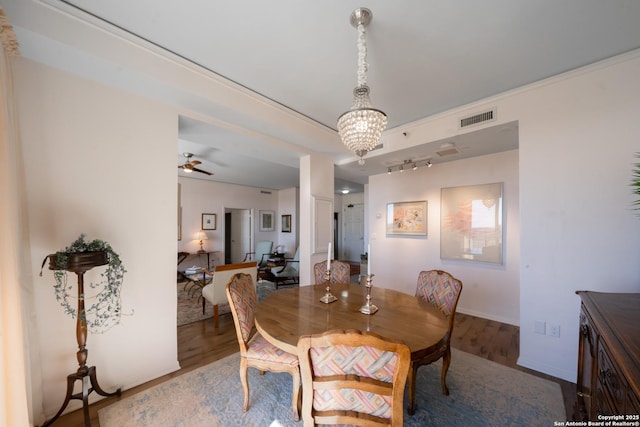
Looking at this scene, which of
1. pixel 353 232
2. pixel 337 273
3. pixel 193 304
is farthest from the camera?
pixel 353 232

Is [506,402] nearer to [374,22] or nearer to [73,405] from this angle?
[374,22]

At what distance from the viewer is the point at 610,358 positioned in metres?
1.01

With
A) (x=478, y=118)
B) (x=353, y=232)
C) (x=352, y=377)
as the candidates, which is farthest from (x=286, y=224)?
(x=352, y=377)

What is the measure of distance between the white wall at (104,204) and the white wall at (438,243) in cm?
221

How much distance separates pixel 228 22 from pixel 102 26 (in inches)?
35.6

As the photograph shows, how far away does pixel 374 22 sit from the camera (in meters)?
1.65

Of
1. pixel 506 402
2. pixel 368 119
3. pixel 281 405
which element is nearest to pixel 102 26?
pixel 368 119

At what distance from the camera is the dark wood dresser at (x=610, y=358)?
85cm

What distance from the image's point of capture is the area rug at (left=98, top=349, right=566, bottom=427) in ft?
5.53

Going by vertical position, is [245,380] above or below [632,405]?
below

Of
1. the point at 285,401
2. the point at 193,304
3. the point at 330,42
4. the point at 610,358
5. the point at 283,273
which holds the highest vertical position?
the point at 330,42

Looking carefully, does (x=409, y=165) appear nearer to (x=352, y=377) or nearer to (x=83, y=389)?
(x=352, y=377)

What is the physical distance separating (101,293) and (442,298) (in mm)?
2822

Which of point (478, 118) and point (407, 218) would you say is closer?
point (478, 118)
